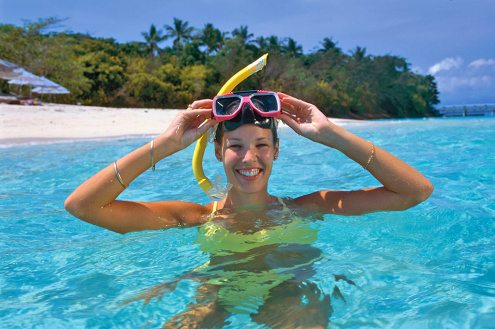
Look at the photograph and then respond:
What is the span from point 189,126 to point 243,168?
420 mm

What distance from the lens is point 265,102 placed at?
2.64 metres

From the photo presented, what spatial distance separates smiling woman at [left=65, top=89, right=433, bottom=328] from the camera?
7.47 ft

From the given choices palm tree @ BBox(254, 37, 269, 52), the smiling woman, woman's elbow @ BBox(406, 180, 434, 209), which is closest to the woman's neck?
the smiling woman

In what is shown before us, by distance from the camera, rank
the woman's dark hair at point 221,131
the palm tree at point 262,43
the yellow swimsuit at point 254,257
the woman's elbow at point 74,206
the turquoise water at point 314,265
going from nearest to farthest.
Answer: the turquoise water at point 314,265, the yellow swimsuit at point 254,257, the woman's elbow at point 74,206, the woman's dark hair at point 221,131, the palm tree at point 262,43

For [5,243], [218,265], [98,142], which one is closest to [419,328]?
[218,265]

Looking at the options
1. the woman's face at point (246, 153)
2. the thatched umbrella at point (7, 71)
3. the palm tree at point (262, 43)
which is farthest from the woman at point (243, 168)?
the palm tree at point (262, 43)

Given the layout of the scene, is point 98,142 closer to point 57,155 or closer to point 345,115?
point 57,155

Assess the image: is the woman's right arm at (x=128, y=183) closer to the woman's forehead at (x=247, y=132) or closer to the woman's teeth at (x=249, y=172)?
the woman's forehead at (x=247, y=132)

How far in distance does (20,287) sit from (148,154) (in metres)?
1.08

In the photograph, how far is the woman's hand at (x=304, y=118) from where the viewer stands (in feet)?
8.27

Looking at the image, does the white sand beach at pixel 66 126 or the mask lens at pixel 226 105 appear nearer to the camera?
the mask lens at pixel 226 105

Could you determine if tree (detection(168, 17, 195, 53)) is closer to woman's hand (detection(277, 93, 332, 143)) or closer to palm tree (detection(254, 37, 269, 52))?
palm tree (detection(254, 37, 269, 52))

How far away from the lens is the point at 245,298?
6.99ft

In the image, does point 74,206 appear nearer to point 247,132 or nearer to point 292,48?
point 247,132
